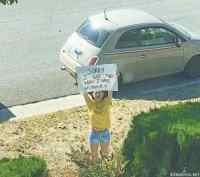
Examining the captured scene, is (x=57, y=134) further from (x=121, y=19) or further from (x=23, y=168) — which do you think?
(x=121, y=19)

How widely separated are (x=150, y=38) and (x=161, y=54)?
0.47 m

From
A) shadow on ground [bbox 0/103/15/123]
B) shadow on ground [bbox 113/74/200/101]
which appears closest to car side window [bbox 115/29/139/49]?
shadow on ground [bbox 113/74/200/101]

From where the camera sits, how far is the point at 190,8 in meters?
20.1

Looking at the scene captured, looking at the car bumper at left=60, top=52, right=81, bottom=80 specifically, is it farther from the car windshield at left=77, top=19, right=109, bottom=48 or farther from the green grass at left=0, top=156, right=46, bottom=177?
the green grass at left=0, top=156, right=46, bottom=177

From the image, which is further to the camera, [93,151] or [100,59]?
[100,59]

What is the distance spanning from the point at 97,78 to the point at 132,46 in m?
4.87

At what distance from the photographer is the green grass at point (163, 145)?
22.4 feet

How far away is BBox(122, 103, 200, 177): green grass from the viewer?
6820 mm

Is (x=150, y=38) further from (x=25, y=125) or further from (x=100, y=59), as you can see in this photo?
(x=25, y=125)

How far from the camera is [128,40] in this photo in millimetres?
13000

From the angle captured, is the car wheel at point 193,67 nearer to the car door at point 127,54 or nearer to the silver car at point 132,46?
the silver car at point 132,46

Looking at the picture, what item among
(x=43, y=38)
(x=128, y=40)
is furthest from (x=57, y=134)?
(x=43, y=38)

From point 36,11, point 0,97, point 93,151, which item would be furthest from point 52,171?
point 36,11

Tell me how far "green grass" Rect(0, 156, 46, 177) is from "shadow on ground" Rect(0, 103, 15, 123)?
12.6ft
